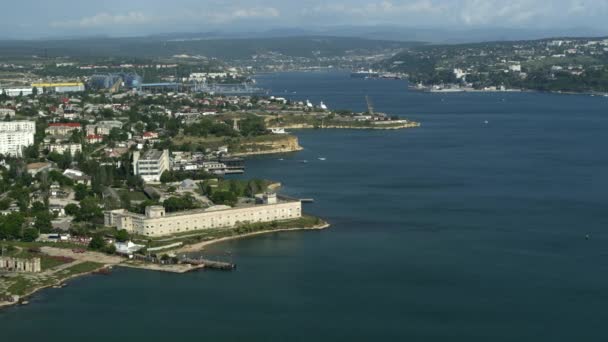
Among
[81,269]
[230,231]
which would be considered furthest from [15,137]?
[81,269]

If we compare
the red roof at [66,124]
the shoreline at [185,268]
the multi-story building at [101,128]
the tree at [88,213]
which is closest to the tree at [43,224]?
the tree at [88,213]

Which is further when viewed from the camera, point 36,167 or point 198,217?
point 36,167

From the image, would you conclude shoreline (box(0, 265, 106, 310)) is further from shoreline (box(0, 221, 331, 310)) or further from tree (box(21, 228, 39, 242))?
tree (box(21, 228, 39, 242))

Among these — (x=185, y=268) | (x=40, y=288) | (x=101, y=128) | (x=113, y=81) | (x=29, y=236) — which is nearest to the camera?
(x=40, y=288)

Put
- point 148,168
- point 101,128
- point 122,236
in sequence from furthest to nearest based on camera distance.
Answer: point 101,128 → point 148,168 → point 122,236

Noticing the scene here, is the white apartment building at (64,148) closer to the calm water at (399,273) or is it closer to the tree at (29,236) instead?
the calm water at (399,273)

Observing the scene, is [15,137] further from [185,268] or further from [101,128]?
[185,268]

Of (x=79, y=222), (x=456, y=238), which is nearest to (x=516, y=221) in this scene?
(x=456, y=238)
